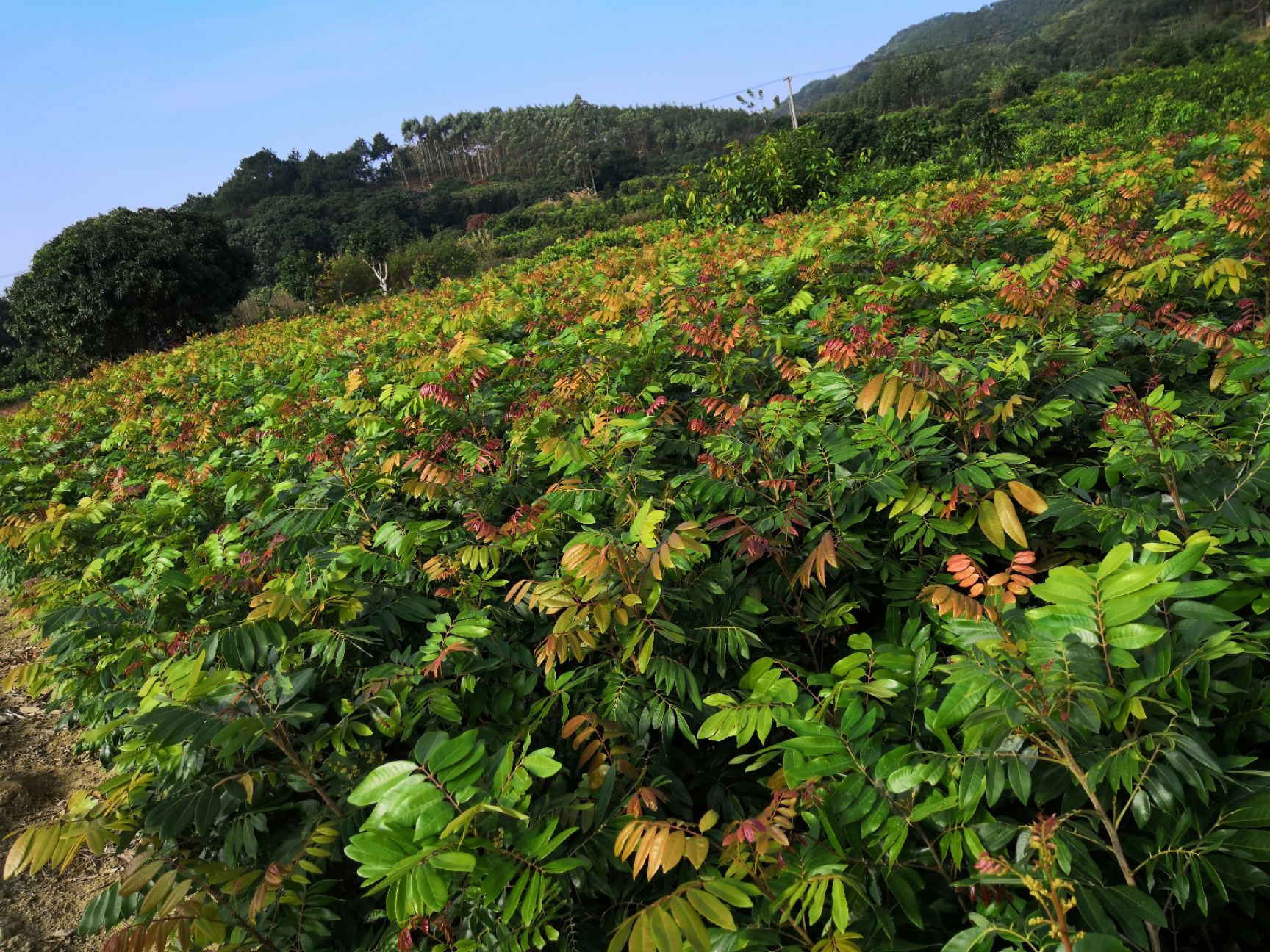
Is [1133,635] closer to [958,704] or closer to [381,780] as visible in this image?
[958,704]

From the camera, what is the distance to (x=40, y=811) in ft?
10.9

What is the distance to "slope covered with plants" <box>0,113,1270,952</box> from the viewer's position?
3.75ft

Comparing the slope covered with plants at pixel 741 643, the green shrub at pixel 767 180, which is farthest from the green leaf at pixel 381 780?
the green shrub at pixel 767 180

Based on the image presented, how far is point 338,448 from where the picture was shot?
3.12 metres

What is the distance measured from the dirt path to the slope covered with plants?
0.92 metres

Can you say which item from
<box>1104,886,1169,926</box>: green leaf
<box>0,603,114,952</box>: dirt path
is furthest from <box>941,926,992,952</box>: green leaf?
<box>0,603,114,952</box>: dirt path

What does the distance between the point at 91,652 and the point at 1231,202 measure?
16.3 feet

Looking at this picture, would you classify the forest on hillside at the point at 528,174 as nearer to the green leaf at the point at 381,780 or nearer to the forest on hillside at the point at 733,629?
the forest on hillside at the point at 733,629

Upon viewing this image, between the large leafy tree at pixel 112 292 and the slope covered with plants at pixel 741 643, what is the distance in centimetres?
2165

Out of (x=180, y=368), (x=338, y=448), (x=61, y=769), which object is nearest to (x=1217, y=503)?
(x=338, y=448)

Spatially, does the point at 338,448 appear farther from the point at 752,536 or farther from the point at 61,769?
the point at 61,769

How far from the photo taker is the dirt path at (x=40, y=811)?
104 inches

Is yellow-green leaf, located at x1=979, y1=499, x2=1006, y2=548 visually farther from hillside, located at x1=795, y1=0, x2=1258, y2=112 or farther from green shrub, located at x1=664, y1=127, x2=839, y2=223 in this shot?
hillside, located at x1=795, y1=0, x2=1258, y2=112

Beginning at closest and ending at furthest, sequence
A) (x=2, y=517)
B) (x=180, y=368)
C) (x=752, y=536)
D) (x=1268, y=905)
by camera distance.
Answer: (x=1268, y=905), (x=752, y=536), (x=2, y=517), (x=180, y=368)
